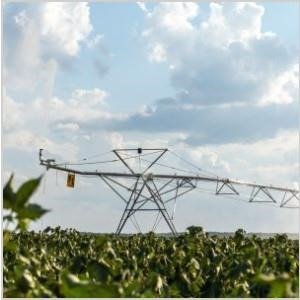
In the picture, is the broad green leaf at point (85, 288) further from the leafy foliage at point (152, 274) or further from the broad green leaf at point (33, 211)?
the broad green leaf at point (33, 211)

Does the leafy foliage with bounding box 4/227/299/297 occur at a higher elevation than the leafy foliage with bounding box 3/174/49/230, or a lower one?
lower

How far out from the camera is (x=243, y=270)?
14.5ft

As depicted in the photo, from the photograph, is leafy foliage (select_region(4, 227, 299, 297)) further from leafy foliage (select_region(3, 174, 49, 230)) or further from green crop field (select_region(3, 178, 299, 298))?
leafy foliage (select_region(3, 174, 49, 230))

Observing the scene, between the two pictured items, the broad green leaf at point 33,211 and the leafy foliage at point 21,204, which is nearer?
the leafy foliage at point 21,204

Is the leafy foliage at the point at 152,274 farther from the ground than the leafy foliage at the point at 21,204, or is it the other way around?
the leafy foliage at the point at 21,204

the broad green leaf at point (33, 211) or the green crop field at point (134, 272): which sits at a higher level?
the broad green leaf at point (33, 211)

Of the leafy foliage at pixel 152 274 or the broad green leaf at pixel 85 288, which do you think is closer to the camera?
the broad green leaf at pixel 85 288

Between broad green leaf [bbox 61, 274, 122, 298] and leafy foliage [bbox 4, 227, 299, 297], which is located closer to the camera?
broad green leaf [bbox 61, 274, 122, 298]

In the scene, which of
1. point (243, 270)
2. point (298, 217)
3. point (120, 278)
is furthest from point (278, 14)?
point (120, 278)

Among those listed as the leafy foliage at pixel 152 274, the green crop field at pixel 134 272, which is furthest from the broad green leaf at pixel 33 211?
the leafy foliage at pixel 152 274

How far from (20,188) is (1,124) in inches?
86.4

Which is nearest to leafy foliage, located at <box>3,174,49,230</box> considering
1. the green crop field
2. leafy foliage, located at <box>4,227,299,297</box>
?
the green crop field

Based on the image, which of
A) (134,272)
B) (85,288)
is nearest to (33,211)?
(85,288)

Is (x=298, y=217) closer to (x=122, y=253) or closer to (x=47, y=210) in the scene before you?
(x=122, y=253)
